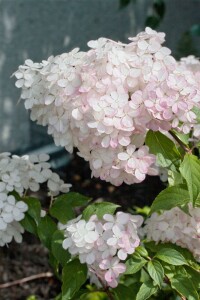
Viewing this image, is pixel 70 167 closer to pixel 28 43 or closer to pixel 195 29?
pixel 28 43

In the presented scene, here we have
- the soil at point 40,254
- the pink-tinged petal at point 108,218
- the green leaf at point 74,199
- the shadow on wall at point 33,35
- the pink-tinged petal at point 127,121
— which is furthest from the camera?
the shadow on wall at point 33,35

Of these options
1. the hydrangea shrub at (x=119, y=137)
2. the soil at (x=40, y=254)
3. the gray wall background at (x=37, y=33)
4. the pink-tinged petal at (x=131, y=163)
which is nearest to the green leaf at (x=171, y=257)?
the hydrangea shrub at (x=119, y=137)

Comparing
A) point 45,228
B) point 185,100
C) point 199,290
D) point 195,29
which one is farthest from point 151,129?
point 195,29

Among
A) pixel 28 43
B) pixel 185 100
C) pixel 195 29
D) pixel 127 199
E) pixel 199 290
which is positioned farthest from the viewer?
pixel 195 29

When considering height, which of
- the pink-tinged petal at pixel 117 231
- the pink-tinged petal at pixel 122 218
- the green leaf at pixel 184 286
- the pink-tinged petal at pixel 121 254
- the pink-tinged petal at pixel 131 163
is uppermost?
the pink-tinged petal at pixel 131 163

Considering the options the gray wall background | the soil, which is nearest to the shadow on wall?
the gray wall background

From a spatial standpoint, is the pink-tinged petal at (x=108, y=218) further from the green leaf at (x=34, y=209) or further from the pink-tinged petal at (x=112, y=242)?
the green leaf at (x=34, y=209)

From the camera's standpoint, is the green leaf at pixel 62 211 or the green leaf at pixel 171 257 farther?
the green leaf at pixel 62 211
